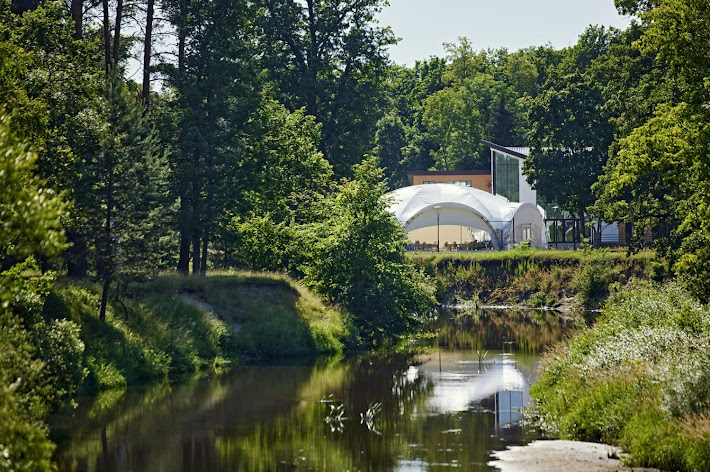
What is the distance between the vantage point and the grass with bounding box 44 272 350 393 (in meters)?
28.9

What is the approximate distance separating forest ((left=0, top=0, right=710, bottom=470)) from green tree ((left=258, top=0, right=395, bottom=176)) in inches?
5.0

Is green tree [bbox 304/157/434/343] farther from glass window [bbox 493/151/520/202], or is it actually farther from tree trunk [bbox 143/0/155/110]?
glass window [bbox 493/151/520/202]

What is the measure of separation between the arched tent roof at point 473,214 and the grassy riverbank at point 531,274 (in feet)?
16.3

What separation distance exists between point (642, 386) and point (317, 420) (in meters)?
8.00

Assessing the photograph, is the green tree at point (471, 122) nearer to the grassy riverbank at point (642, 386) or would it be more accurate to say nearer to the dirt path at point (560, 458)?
the grassy riverbank at point (642, 386)

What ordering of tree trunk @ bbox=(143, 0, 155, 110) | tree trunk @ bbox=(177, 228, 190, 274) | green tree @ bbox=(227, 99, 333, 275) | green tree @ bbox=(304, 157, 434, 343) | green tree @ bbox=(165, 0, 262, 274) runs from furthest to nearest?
1. green tree @ bbox=(227, 99, 333, 275)
2. tree trunk @ bbox=(177, 228, 190, 274)
3. green tree @ bbox=(304, 157, 434, 343)
4. tree trunk @ bbox=(143, 0, 155, 110)
5. green tree @ bbox=(165, 0, 262, 274)

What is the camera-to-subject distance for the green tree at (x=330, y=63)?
201 ft

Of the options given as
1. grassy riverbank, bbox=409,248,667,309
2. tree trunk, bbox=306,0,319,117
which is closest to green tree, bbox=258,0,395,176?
tree trunk, bbox=306,0,319,117

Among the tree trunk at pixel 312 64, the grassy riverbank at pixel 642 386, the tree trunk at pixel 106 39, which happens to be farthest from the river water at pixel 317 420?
the tree trunk at pixel 312 64

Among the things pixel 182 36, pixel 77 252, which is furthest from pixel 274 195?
pixel 77 252

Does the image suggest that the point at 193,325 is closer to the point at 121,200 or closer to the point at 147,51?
the point at 121,200

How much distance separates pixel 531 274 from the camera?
58594 millimetres

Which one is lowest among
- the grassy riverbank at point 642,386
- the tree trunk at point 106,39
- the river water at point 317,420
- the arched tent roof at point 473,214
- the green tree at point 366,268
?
the river water at point 317,420

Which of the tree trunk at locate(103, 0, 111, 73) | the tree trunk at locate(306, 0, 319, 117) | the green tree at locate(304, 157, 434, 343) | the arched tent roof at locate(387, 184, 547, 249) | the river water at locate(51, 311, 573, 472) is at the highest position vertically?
the tree trunk at locate(306, 0, 319, 117)
